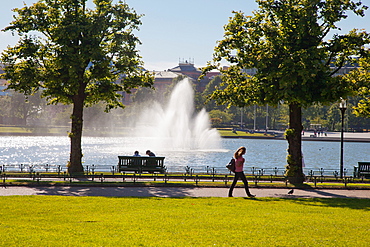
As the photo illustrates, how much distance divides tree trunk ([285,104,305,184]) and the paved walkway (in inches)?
101

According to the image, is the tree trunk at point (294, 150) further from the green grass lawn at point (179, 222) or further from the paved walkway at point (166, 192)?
the green grass lawn at point (179, 222)

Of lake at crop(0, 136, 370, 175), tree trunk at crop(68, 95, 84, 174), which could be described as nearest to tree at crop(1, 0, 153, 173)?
tree trunk at crop(68, 95, 84, 174)

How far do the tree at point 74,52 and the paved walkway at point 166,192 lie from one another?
23.6ft

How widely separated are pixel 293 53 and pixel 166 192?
8114 mm

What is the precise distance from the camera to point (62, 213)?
44.6 feet

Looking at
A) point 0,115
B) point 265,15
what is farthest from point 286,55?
point 0,115

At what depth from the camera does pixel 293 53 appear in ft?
71.7

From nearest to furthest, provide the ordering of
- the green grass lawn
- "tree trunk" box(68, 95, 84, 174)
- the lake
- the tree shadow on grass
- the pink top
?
the green grass lawn
the tree shadow on grass
the pink top
"tree trunk" box(68, 95, 84, 174)
the lake

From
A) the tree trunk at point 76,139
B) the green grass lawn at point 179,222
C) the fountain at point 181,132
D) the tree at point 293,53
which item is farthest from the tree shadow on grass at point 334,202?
the fountain at point 181,132

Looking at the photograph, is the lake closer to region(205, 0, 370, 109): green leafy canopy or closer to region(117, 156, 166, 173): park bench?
region(117, 156, 166, 173): park bench

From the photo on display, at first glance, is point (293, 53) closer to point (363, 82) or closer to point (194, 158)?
point (363, 82)

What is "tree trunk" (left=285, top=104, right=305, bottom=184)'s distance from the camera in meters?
24.6

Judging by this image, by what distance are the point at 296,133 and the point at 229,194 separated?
7.55 meters

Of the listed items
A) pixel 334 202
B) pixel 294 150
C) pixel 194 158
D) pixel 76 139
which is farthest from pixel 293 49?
pixel 194 158
